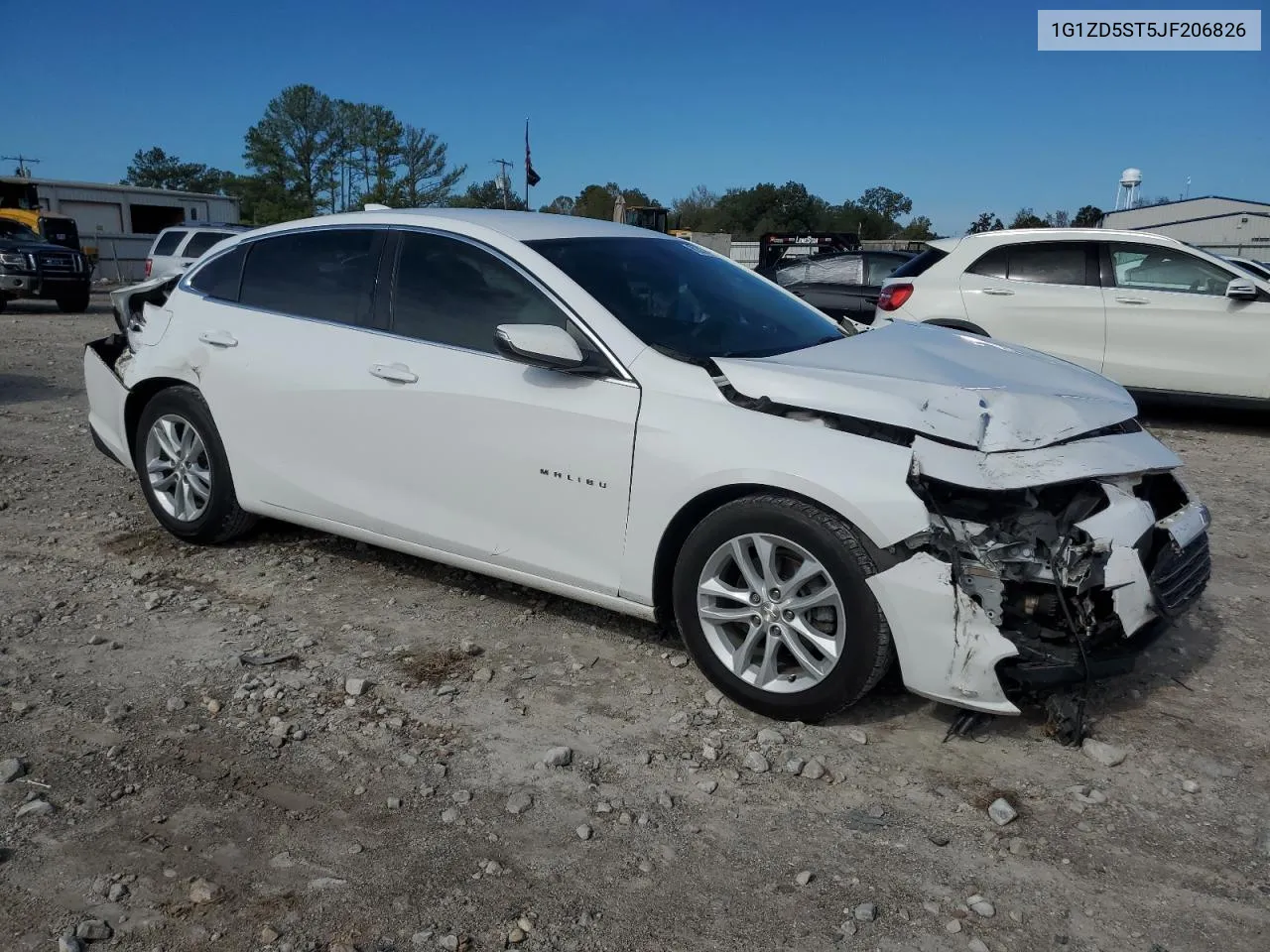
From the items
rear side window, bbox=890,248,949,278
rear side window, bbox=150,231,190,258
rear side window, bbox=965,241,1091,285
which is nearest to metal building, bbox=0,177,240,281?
rear side window, bbox=150,231,190,258

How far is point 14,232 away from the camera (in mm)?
19172

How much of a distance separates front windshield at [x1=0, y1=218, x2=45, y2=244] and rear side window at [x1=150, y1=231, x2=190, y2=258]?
384 cm

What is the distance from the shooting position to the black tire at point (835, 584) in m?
3.02

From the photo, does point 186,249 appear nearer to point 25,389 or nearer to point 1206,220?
point 25,389

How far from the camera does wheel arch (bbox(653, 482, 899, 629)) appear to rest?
304cm

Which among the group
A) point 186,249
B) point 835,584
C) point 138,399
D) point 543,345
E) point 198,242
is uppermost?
point 198,242

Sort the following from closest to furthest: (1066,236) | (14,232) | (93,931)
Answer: (93,931)
(1066,236)
(14,232)

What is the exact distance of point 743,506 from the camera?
320 centimetres

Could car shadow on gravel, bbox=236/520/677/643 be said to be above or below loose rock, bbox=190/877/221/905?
above

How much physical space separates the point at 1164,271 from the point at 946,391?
6.19 m

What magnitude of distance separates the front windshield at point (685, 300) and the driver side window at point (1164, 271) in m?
5.17

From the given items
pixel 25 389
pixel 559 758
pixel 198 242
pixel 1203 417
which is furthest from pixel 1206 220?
pixel 559 758

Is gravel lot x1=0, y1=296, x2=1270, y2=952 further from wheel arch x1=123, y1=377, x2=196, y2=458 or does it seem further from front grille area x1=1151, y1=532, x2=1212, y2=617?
wheel arch x1=123, y1=377, x2=196, y2=458

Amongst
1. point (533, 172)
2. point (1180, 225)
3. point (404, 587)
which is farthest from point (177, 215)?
point (404, 587)
